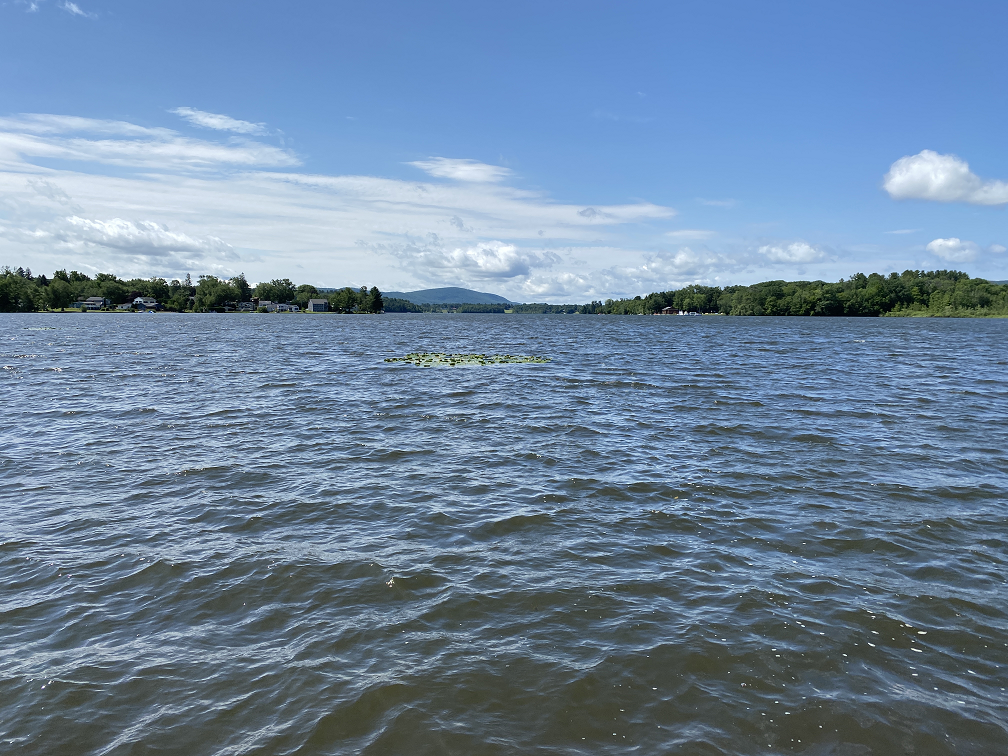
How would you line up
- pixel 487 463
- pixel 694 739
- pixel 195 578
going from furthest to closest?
pixel 487 463 < pixel 195 578 < pixel 694 739

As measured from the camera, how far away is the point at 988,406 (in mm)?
30625

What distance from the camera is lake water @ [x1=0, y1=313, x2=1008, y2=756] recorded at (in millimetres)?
7621

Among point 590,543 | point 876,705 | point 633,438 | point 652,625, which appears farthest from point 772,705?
point 633,438

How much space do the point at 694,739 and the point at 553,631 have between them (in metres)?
2.86

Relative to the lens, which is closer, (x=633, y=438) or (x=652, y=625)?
(x=652, y=625)

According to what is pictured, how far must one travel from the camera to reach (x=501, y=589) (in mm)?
11062

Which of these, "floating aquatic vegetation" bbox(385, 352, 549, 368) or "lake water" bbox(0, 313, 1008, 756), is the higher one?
"floating aquatic vegetation" bbox(385, 352, 549, 368)

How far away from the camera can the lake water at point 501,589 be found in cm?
762

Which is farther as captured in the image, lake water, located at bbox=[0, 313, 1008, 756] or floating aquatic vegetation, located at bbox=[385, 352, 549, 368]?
floating aquatic vegetation, located at bbox=[385, 352, 549, 368]

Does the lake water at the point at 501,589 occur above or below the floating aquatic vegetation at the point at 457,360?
below

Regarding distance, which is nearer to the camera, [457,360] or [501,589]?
[501,589]

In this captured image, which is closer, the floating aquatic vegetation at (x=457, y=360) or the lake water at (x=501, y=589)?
the lake water at (x=501, y=589)

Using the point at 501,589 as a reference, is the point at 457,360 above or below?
above

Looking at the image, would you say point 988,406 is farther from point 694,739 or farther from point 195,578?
point 195,578
